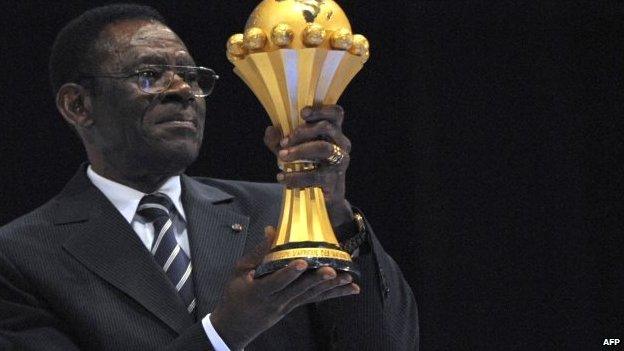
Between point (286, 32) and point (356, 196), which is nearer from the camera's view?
point (286, 32)

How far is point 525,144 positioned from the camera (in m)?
2.45

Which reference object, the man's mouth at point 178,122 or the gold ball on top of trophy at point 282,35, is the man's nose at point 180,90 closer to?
the man's mouth at point 178,122

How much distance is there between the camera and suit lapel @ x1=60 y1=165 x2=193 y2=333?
1.79m

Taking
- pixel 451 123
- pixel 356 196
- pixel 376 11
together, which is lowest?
pixel 356 196

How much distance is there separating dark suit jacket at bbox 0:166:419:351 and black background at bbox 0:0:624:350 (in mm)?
610

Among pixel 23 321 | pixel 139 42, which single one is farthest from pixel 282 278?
pixel 139 42

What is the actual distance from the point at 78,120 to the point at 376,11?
2.82 ft

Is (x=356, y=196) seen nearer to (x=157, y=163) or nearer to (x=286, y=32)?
(x=157, y=163)

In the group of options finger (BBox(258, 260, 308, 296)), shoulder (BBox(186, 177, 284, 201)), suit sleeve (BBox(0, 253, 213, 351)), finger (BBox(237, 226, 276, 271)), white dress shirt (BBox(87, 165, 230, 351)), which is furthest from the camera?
shoulder (BBox(186, 177, 284, 201))

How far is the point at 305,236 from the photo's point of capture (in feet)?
5.14

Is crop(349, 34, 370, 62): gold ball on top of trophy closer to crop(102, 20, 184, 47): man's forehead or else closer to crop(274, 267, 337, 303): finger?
crop(274, 267, 337, 303): finger

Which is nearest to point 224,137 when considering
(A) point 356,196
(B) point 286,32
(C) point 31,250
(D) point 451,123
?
(A) point 356,196

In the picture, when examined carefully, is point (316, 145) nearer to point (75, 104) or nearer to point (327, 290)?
point (327, 290)

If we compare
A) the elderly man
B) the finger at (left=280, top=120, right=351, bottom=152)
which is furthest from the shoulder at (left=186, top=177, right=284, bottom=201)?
the finger at (left=280, top=120, right=351, bottom=152)
